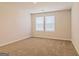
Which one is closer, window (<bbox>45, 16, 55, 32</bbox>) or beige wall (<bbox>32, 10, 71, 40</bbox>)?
beige wall (<bbox>32, 10, 71, 40</bbox>)

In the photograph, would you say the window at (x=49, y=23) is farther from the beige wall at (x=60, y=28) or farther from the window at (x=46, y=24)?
the beige wall at (x=60, y=28)

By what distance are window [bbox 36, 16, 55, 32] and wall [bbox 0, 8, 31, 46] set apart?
1.21ft

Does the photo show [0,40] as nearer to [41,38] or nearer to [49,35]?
[41,38]

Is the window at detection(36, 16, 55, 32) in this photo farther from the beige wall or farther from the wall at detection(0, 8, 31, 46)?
the wall at detection(0, 8, 31, 46)

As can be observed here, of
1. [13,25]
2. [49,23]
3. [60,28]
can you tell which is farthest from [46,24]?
[13,25]

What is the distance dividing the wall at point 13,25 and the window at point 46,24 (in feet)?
1.21

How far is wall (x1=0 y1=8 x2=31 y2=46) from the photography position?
3.57 meters

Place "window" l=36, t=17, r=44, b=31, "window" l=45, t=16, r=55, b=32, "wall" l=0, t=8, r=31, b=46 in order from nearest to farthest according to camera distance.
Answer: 1. "wall" l=0, t=8, r=31, b=46
2. "window" l=36, t=17, r=44, b=31
3. "window" l=45, t=16, r=55, b=32

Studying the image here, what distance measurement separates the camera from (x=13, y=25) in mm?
3820

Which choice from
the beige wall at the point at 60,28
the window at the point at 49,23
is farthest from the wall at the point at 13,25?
the window at the point at 49,23

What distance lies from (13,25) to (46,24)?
1157 mm

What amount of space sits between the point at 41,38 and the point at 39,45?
341mm

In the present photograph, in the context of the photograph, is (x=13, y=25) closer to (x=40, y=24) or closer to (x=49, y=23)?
(x=40, y=24)

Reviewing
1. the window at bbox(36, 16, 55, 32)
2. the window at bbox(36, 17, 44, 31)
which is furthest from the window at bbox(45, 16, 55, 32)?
the window at bbox(36, 17, 44, 31)
